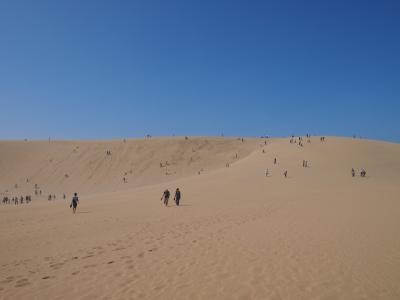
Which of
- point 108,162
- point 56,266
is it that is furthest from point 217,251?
point 108,162

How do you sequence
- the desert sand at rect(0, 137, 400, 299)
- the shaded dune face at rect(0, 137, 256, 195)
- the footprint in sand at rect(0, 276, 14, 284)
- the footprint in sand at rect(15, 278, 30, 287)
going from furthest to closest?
the shaded dune face at rect(0, 137, 256, 195) < the footprint in sand at rect(0, 276, 14, 284) < the footprint in sand at rect(15, 278, 30, 287) < the desert sand at rect(0, 137, 400, 299)

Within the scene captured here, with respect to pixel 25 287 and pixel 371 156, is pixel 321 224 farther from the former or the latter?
pixel 371 156

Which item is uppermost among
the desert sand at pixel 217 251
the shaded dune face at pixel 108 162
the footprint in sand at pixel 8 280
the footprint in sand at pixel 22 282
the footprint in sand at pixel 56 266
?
the shaded dune face at pixel 108 162

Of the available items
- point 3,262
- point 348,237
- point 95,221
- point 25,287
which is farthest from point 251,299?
point 95,221

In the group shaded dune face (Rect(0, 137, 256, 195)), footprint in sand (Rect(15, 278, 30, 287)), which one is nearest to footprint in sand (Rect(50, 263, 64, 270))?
footprint in sand (Rect(15, 278, 30, 287))

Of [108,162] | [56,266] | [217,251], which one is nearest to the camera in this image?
[56,266]

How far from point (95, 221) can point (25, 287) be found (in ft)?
35.5

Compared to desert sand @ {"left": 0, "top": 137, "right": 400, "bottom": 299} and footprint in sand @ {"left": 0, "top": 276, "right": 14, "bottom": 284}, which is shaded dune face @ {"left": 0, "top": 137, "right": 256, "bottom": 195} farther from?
A: footprint in sand @ {"left": 0, "top": 276, "right": 14, "bottom": 284}

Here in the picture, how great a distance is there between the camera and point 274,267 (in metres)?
8.24

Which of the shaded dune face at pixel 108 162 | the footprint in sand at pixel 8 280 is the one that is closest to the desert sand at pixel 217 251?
the footprint in sand at pixel 8 280

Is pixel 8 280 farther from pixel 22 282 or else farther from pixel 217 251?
pixel 217 251

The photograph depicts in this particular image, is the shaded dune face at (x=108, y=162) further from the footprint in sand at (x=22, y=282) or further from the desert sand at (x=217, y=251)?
the footprint in sand at (x=22, y=282)

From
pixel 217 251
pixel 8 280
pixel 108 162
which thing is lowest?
pixel 8 280

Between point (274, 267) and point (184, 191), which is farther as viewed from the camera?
point (184, 191)
